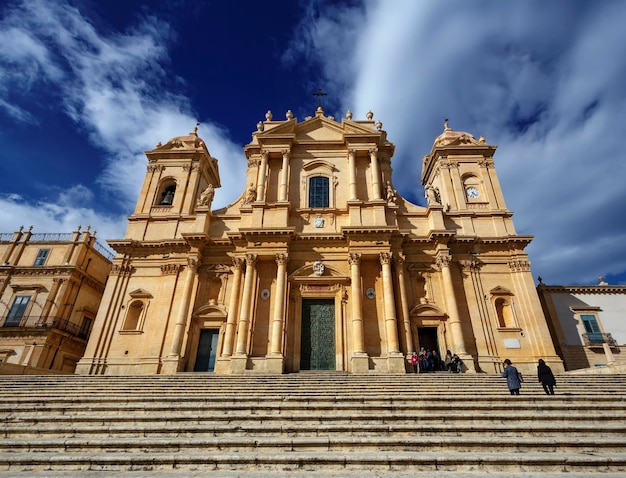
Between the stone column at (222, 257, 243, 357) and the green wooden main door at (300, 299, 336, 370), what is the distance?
347cm

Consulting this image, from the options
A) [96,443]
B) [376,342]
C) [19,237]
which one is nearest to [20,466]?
[96,443]

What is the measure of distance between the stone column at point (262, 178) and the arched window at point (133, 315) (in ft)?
29.4

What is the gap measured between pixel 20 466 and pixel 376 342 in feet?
46.4

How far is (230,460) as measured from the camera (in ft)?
19.6

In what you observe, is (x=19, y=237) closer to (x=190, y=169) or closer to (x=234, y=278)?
(x=190, y=169)

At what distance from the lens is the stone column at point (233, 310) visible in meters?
17.5

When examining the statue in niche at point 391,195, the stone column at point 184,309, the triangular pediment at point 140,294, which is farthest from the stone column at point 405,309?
the triangular pediment at point 140,294

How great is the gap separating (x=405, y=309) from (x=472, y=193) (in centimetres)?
964

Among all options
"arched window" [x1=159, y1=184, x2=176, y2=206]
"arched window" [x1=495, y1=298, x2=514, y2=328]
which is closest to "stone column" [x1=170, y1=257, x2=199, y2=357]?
"arched window" [x1=159, y1=184, x2=176, y2=206]

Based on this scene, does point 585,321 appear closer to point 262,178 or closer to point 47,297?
point 262,178

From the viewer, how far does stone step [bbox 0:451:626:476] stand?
225 inches

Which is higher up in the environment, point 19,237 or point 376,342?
point 19,237

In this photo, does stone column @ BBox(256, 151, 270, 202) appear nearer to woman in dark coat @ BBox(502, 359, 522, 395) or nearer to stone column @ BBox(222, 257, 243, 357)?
stone column @ BBox(222, 257, 243, 357)

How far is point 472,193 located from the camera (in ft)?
74.5
